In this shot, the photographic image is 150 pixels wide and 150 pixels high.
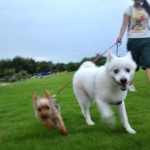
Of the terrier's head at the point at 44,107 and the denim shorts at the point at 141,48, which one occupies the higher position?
the denim shorts at the point at 141,48

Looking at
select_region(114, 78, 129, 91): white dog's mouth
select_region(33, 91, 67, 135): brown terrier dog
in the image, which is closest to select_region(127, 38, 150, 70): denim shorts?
select_region(33, 91, 67, 135): brown terrier dog

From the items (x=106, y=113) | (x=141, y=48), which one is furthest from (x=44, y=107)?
(x=141, y=48)

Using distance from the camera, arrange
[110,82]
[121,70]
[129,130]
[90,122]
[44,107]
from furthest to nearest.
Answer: [90,122]
[44,107]
[129,130]
[110,82]
[121,70]

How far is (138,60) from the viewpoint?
6930mm

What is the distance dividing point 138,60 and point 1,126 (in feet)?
10.5

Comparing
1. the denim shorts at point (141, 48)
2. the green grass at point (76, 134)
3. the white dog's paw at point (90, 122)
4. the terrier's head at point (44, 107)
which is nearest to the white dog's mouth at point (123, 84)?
the green grass at point (76, 134)

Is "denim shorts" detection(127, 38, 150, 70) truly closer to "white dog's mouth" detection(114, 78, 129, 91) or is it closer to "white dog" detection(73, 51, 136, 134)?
"white dog" detection(73, 51, 136, 134)

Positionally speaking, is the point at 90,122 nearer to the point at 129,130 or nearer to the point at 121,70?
the point at 129,130

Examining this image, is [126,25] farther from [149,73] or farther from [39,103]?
[39,103]

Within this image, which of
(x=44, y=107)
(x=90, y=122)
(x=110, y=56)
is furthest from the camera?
(x=90, y=122)

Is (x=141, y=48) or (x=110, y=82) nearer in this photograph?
(x=110, y=82)

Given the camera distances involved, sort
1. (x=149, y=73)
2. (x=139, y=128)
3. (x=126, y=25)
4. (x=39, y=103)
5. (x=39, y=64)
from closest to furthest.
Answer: (x=139, y=128), (x=39, y=103), (x=126, y=25), (x=149, y=73), (x=39, y=64)

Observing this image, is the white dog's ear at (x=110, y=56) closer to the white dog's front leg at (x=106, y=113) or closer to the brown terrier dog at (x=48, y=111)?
the white dog's front leg at (x=106, y=113)

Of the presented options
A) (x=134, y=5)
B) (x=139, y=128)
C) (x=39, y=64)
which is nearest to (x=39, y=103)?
(x=139, y=128)
